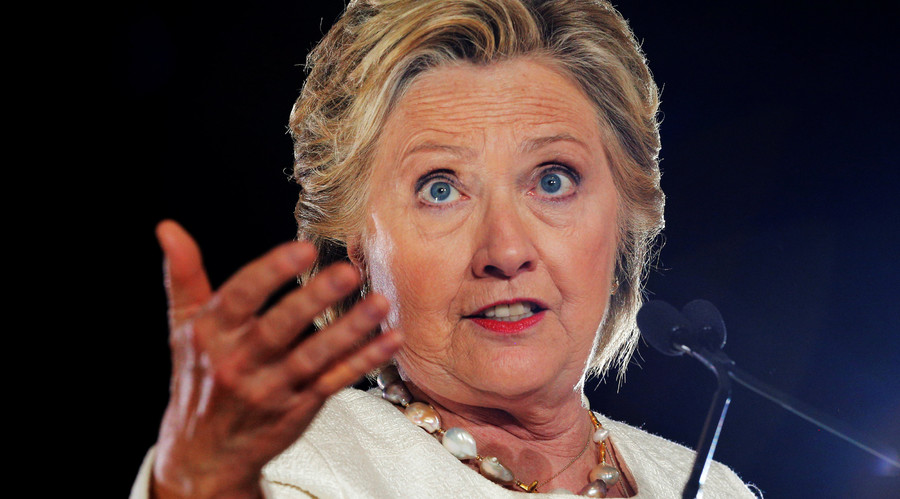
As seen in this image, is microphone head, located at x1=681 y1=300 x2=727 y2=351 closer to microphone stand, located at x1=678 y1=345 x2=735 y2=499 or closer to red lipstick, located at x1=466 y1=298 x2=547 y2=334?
microphone stand, located at x1=678 y1=345 x2=735 y2=499

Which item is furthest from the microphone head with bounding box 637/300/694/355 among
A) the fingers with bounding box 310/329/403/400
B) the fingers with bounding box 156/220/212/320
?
the fingers with bounding box 156/220/212/320

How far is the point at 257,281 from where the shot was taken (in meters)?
0.88

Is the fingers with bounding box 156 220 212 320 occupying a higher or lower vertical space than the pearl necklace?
higher

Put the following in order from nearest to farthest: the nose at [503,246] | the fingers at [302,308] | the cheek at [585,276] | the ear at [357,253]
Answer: the fingers at [302,308], the nose at [503,246], the cheek at [585,276], the ear at [357,253]

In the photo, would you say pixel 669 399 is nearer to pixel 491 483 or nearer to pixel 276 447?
pixel 491 483

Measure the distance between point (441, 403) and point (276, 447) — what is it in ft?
2.77

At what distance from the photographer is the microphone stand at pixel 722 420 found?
3.81ft

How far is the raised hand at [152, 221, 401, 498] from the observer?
2.88 ft

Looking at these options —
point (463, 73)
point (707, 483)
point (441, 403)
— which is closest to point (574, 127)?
point (463, 73)

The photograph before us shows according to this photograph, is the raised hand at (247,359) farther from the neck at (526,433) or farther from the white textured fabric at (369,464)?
the neck at (526,433)

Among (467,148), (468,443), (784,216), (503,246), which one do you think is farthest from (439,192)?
(784,216)

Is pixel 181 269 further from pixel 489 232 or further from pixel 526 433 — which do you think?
pixel 526 433

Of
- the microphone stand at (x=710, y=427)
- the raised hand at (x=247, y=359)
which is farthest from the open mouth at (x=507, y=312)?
the raised hand at (x=247, y=359)

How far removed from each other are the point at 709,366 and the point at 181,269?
2.86 feet
